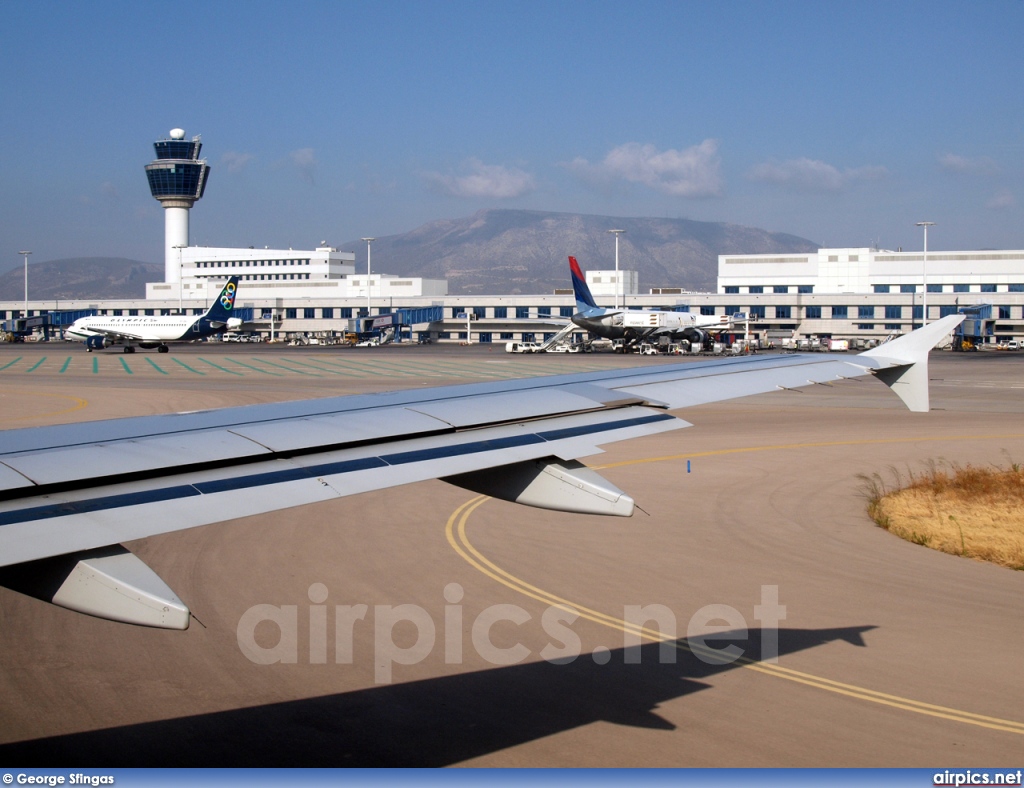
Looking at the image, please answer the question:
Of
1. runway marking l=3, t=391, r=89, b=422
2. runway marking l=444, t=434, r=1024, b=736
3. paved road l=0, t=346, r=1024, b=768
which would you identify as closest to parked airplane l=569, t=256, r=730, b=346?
runway marking l=3, t=391, r=89, b=422

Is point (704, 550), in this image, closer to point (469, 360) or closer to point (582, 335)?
point (469, 360)

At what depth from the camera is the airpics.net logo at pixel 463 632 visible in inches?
424

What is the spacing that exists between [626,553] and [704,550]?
1.38m

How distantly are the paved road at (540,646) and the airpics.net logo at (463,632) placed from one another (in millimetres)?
50

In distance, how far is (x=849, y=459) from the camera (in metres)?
26.2

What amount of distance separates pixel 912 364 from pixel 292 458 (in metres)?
6.74

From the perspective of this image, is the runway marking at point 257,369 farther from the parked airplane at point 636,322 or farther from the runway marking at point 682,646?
the runway marking at point 682,646

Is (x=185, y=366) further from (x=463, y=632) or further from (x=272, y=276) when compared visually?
(x=272, y=276)

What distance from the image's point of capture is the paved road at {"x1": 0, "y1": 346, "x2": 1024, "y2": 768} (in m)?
8.52

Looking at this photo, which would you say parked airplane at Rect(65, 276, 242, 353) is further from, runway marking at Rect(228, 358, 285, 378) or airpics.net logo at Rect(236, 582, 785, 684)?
airpics.net logo at Rect(236, 582, 785, 684)

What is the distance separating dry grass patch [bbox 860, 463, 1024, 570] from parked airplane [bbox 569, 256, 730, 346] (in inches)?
2517

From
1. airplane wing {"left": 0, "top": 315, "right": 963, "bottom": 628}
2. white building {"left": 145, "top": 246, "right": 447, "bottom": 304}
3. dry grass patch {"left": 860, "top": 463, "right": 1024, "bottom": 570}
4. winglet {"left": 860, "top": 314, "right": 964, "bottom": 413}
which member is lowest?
dry grass patch {"left": 860, "top": 463, "right": 1024, "bottom": 570}

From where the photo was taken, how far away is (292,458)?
5992 millimetres

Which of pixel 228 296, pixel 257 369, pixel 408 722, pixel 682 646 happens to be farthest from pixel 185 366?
pixel 408 722
